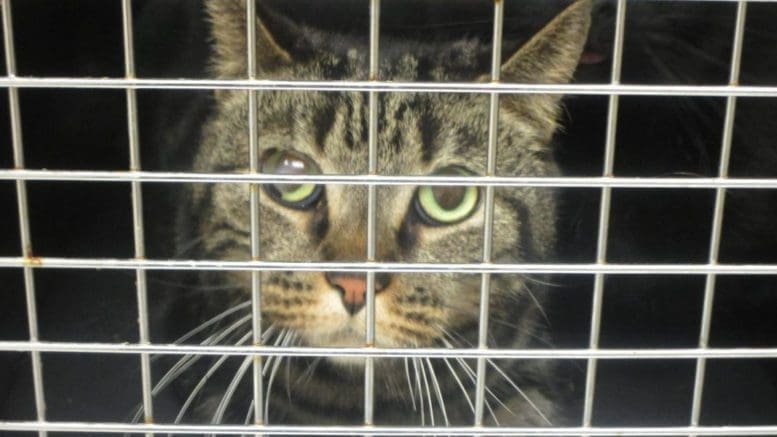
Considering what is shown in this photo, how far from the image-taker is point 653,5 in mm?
866

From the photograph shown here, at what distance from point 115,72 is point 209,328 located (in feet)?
0.93

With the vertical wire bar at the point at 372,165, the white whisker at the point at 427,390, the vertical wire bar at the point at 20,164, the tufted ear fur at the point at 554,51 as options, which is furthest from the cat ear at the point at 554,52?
the vertical wire bar at the point at 20,164

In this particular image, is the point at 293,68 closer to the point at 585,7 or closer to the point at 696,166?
the point at 585,7

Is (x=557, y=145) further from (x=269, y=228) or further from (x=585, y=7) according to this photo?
(x=269, y=228)

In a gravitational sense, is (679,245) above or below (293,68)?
below

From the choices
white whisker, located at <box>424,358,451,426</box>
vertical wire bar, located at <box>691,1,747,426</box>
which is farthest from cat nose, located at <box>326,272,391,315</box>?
vertical wire bar, located at <box>691,1,747,426</box>

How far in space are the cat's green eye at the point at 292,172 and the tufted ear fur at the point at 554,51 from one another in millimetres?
238

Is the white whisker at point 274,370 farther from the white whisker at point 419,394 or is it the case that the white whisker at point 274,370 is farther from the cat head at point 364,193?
the white whisker at point 419,394

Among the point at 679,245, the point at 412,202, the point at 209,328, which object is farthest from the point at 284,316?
the point at 679,245

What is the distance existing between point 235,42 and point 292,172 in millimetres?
151

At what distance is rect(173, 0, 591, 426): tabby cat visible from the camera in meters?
0.93

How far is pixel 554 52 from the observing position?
0.87 meters

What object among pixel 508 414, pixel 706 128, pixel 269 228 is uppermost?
pixel 706 128

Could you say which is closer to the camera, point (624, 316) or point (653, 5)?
point (653, 5)
